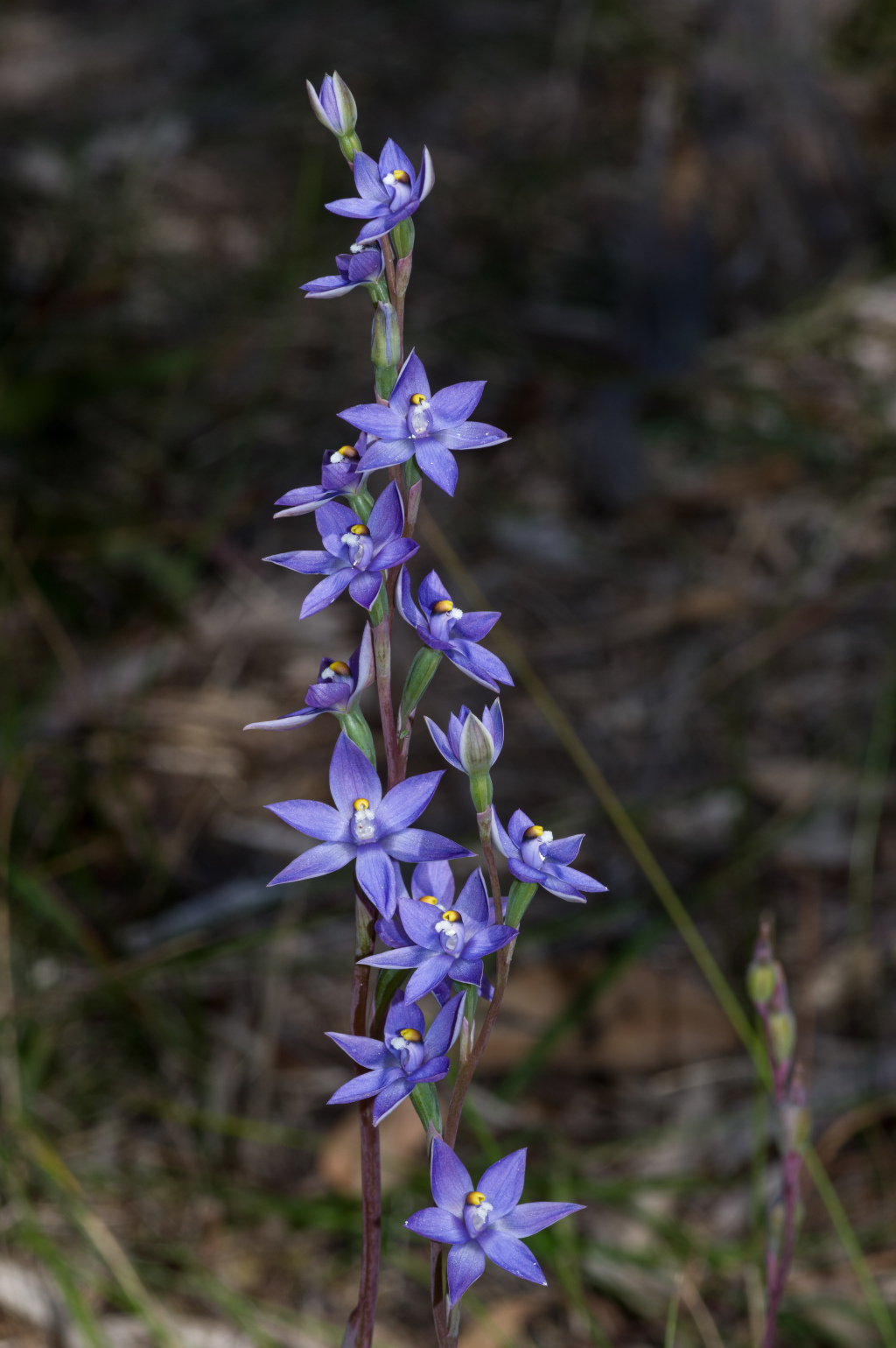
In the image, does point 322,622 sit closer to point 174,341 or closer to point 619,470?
point 619,470

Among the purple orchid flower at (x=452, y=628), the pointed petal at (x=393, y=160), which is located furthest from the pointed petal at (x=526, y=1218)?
the pointed petal at (x=393, y=160)

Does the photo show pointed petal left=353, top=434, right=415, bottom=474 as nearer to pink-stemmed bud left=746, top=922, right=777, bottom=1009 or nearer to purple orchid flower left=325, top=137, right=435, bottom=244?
purple orchid flower left=325, top=137, right=435, bottom=244

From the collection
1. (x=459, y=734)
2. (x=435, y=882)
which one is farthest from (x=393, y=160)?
(x=435, y=882)

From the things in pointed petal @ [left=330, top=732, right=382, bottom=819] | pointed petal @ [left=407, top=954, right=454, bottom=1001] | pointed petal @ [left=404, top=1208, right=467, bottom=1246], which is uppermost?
pointed petal @ [left=330, top=732, right=382, bottom=819]

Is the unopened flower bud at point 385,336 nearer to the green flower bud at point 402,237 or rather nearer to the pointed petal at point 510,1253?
the green flower bud at point 402,237

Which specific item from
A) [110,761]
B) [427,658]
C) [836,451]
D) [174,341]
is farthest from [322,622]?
[427,658]

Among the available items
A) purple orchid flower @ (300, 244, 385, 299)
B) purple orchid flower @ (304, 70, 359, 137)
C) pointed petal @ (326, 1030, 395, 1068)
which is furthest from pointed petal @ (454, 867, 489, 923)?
purple orchid flower @ (304, 70, 359, 137)

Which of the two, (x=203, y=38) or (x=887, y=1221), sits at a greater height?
(x=203, y=38)
